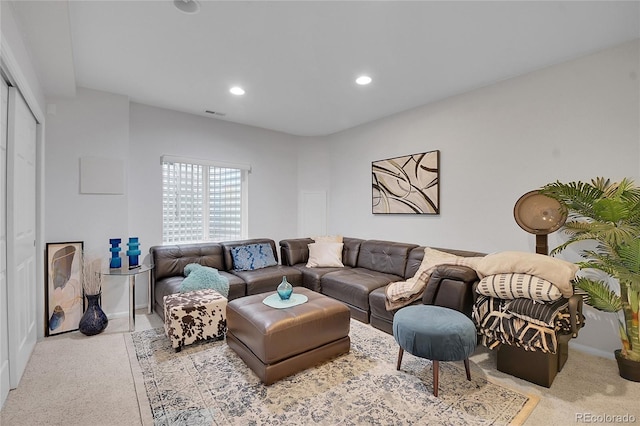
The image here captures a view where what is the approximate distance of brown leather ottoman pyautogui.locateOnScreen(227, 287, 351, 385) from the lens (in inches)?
86.0

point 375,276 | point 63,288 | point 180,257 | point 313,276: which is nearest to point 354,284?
point 375,276

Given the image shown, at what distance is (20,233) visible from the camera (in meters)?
2.34

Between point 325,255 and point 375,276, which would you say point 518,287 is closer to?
point 375,276

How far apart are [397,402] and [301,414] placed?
2.12 ft

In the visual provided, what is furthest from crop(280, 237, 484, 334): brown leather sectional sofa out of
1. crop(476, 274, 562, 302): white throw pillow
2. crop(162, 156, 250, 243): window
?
crop(162, 156, 250, 243): window

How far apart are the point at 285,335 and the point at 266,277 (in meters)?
1.68

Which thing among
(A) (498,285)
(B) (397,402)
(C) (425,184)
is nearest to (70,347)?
(B) (397,402)

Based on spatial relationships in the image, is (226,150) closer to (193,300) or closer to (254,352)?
(193,300)

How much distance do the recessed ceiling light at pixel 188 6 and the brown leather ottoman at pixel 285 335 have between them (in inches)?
89.7

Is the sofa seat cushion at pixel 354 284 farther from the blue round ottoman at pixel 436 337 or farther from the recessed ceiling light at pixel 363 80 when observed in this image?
the recessed ceiling light at pixel 363 80

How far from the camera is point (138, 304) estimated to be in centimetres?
390

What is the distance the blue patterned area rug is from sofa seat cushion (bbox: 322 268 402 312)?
80 cm

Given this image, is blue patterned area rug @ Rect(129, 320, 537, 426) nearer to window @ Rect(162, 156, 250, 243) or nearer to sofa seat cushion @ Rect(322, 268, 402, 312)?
sofa seat cushion @ Rect(322, 268, 402, 312)

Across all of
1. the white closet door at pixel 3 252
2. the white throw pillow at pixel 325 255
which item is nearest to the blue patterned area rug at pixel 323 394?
the white closet door at pixel 3 252
